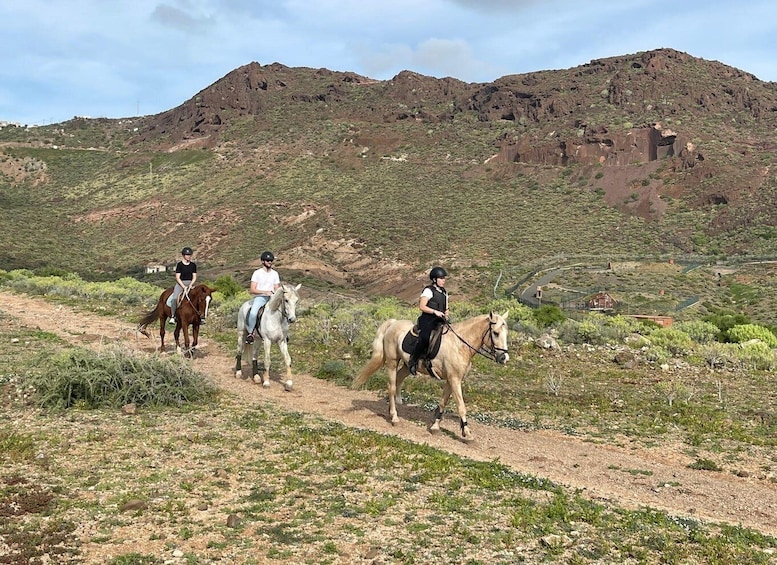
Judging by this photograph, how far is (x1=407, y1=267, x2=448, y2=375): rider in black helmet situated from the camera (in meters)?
9.81

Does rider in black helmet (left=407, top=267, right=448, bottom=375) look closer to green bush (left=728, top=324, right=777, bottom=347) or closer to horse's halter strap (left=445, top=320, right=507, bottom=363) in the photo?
horse's halter strap (left=445, top=320, right=507, bottom=363)

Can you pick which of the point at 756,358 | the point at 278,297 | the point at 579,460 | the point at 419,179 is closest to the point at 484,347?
the point at 579,460

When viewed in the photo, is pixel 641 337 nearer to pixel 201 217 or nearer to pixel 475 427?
pixel 475 427

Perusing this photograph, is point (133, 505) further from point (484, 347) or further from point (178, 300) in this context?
point (178, 300)

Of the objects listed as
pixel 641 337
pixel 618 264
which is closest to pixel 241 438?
pixel 641 337

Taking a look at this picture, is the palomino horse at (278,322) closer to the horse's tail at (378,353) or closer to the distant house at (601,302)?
the horse's tail at (378,353)

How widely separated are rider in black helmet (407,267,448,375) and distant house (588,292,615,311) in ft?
97.7

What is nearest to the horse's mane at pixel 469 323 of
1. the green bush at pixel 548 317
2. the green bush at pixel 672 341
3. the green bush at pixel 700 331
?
the green bush at pixel 672 341

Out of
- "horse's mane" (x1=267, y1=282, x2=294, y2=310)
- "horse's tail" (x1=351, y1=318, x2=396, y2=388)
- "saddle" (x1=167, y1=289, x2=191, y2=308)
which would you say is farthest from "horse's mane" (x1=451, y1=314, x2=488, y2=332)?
"saddle" (x1=167, y1=289, x2=191, y2=308)

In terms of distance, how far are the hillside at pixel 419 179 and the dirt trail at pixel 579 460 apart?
35632mm

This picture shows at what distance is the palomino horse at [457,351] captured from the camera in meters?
9.58

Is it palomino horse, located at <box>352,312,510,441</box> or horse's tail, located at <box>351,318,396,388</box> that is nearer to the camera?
palomino horse, located at <box>352,312,510,441</box>

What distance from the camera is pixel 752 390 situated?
14.7 meters

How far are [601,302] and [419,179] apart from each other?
45.7m
